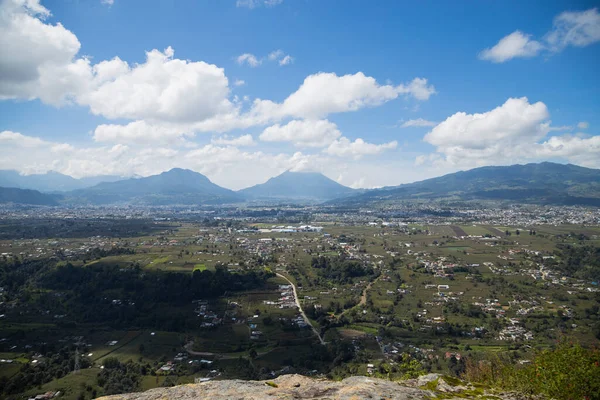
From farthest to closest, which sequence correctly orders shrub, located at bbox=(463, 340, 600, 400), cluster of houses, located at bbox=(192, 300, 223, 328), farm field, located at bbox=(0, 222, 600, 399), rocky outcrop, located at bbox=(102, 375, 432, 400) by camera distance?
cluster of houses, located at bbox=(192, 300, 223, 328), farm field, located at bbox=(0, 222, 600, 399), shrub, located at bbox=(463, 340, 600, 400), rocky outcrop, located at bbox=(102, 375, 432, 400)

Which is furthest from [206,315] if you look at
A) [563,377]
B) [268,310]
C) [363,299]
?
[563,377]

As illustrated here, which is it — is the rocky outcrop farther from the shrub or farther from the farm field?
the farm field

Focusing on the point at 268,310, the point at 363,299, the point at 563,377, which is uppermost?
the point at 563,377

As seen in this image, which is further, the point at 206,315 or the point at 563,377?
the point at 206,315

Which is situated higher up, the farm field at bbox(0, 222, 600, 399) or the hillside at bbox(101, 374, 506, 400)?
the hillside at bbox(101, 374, 506, 400)

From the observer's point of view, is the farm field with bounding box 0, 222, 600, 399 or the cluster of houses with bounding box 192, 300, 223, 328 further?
the cluster of houses with bounding box 192, 300, 223, 328

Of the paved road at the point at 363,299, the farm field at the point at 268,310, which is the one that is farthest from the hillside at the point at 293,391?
the paved road at the point at 363,299

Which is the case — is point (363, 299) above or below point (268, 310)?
below

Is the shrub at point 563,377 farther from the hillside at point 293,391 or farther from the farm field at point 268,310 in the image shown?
the farm field at point 268,310

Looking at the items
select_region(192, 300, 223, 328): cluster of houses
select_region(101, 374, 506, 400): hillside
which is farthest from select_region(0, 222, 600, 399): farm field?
select_region(101, 374, 506, 400): hillside

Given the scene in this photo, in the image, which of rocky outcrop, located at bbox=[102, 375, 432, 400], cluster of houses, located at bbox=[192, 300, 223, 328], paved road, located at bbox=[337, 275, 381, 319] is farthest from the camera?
paved road, located at bbox=[337, 275, 381, 319]

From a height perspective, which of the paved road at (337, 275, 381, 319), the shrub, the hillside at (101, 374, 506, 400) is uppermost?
the hillside at (101, 374, 506, 400)

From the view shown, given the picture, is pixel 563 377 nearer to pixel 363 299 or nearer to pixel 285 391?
pixel 285 391
